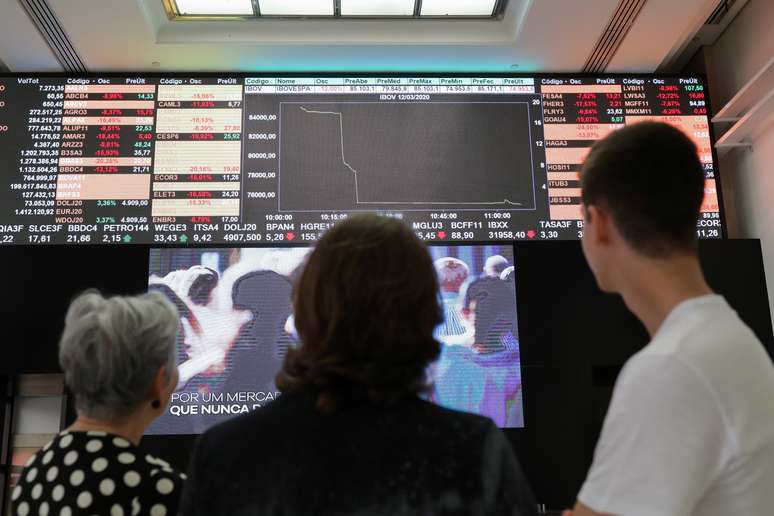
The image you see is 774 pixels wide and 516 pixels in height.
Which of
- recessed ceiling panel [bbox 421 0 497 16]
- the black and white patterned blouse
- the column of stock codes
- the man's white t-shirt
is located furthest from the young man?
recessed ceiling panel [bbox 421 0 497 16]

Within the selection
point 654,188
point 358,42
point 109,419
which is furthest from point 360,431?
point 358,42

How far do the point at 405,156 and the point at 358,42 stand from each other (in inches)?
25.5

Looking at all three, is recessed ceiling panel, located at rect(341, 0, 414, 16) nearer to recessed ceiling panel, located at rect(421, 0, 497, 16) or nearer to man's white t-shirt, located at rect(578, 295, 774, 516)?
recessed ceiling panel, located at rect(421, 0, 497, 16)

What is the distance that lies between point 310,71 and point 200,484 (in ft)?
10.6

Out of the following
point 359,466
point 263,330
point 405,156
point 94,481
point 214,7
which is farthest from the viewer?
point 405,156

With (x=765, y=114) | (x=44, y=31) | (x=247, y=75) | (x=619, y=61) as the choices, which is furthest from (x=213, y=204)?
(x=765, y=114)

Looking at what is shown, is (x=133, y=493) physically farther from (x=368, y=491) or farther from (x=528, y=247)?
(x=528, y=247)

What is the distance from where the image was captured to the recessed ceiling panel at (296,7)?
3.47 m

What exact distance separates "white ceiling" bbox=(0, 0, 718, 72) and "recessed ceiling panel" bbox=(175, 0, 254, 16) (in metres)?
0.05

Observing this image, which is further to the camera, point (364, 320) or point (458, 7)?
point (458, 7)

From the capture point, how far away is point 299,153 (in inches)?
142

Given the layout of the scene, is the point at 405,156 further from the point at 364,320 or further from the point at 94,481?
the point at 364,320

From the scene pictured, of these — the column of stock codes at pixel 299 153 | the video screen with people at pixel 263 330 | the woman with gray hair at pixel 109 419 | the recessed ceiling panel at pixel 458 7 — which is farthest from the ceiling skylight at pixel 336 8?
the woman with gray hair at pixel 109 419

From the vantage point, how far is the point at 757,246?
356 cm
